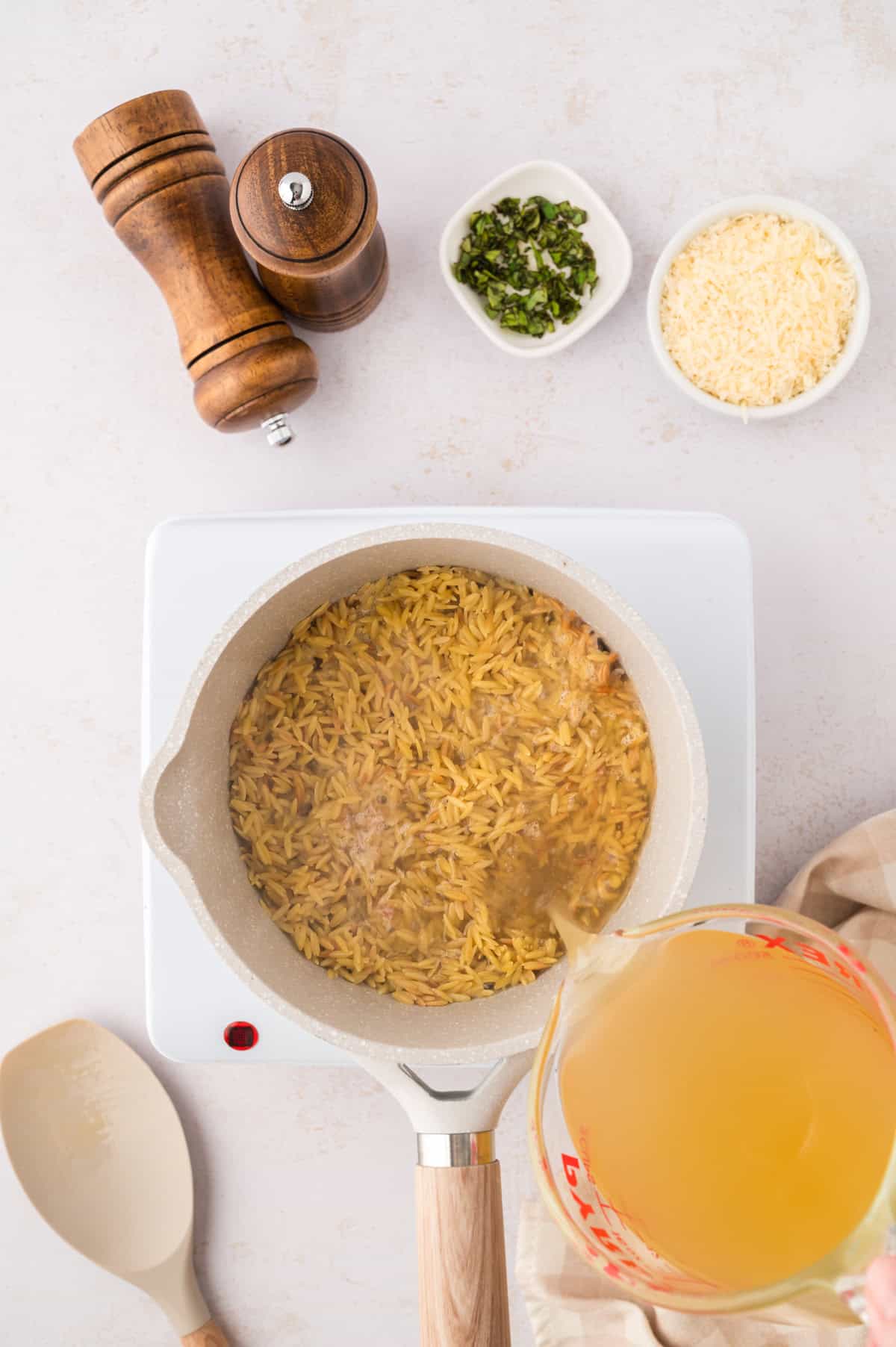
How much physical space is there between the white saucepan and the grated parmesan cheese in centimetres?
36

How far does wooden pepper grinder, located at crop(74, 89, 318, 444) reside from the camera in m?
0.97

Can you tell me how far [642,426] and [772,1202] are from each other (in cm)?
72

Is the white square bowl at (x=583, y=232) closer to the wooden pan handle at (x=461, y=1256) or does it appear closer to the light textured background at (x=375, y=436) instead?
the light textured background at (x=375, y=436)

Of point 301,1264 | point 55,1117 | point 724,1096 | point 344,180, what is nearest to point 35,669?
point 55,1117

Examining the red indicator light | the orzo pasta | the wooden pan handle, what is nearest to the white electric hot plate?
the red indicator light

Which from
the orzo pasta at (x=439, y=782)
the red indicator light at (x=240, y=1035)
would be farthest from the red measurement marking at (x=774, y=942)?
the red indicator light at (x=240, y=1035)

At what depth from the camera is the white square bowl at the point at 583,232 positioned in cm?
104

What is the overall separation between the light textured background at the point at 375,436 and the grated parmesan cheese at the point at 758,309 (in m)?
0.06

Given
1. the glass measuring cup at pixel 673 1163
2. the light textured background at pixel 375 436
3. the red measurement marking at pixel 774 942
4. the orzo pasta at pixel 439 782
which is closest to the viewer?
the glass measuring cup at pixel 673 1163

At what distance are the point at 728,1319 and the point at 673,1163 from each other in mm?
446

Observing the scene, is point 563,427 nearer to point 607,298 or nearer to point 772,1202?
point 607,298

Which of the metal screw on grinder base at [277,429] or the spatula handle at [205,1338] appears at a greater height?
the metal screw on grinder base at [277,429]

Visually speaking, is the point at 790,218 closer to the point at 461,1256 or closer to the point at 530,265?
the point at 530,265

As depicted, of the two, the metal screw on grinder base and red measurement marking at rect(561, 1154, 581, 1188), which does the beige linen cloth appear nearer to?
red measurement marking at rect(561, 1154, 581, 1188)
